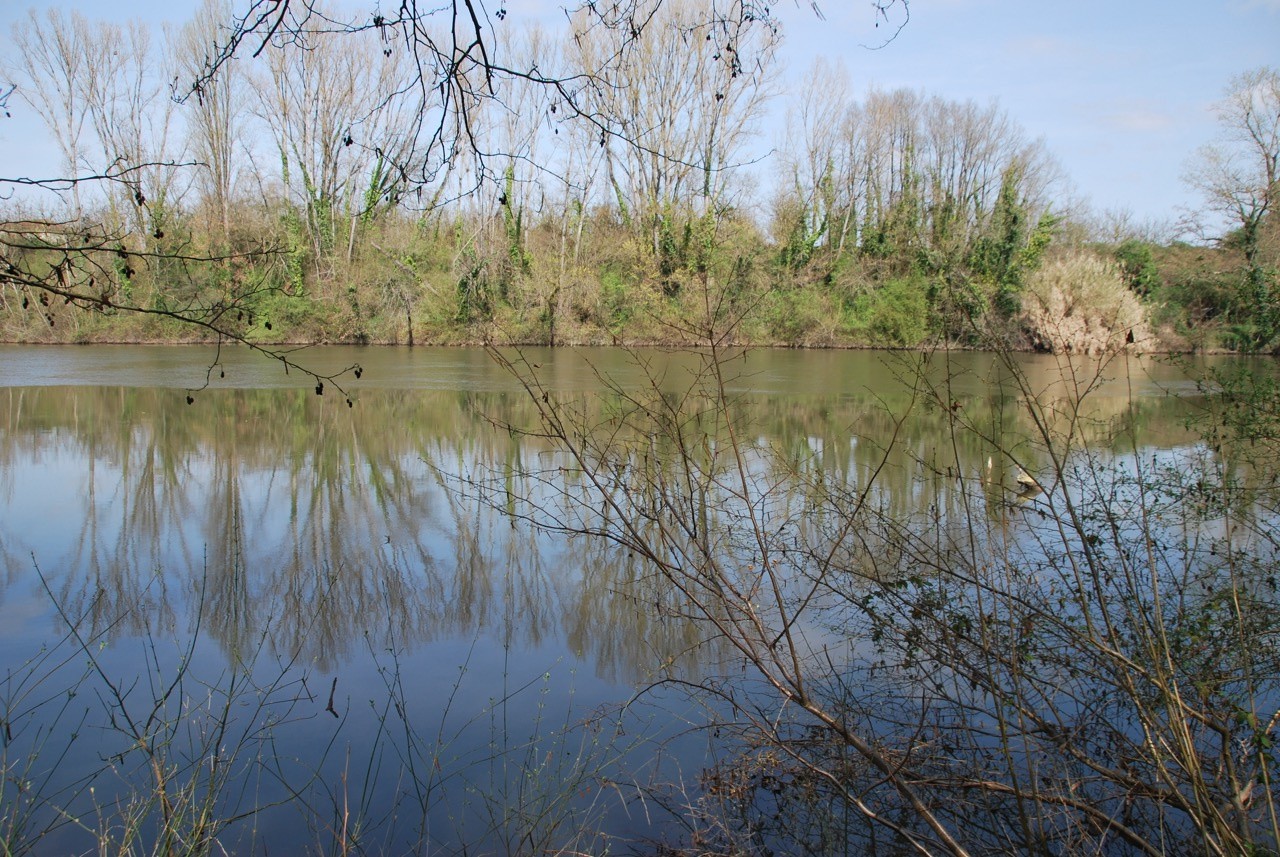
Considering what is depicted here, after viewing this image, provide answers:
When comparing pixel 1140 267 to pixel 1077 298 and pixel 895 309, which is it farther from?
pixel 895 309

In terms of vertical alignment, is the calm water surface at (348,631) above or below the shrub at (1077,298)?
below

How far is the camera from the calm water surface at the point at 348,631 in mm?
3057

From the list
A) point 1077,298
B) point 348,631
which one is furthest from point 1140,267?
point 348,631

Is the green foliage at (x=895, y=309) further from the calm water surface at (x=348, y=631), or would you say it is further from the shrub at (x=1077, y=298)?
the calm water surface at (x=348, y=631)

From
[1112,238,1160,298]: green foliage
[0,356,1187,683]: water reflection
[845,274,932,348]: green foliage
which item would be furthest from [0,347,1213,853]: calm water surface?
[1112,238,1160,298]: green foliage

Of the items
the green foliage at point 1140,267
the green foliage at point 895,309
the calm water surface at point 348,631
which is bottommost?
the calm water surface at point 348,631

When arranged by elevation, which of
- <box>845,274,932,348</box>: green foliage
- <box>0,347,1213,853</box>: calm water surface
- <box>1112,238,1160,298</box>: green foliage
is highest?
<box>1112,238,1160,298</box>: green foliage

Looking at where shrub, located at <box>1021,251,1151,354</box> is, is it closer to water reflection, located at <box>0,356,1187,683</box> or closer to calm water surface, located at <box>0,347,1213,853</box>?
water reflection, located at <box>0,356,1187,683</box>

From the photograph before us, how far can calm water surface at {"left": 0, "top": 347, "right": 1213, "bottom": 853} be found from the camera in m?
3.06

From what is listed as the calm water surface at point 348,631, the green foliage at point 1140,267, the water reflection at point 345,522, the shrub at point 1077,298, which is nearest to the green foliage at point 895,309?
the shrub at point 1077,298

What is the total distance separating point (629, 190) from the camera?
90.2ft

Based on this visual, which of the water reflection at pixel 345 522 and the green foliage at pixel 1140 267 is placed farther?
the green foliage at pixel 1140 267

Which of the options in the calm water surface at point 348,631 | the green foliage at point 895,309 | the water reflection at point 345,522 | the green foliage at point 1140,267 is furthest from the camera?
the green foliage at point 895,309

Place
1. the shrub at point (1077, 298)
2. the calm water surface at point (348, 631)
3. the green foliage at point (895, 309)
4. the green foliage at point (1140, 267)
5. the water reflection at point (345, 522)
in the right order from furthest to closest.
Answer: the green foliage at point (895, 309), the green foliage at point (1140, 267), the shrub at point (1077, 298), the water reflection at point (345, 522), the calm water surface at point (348, 631)
